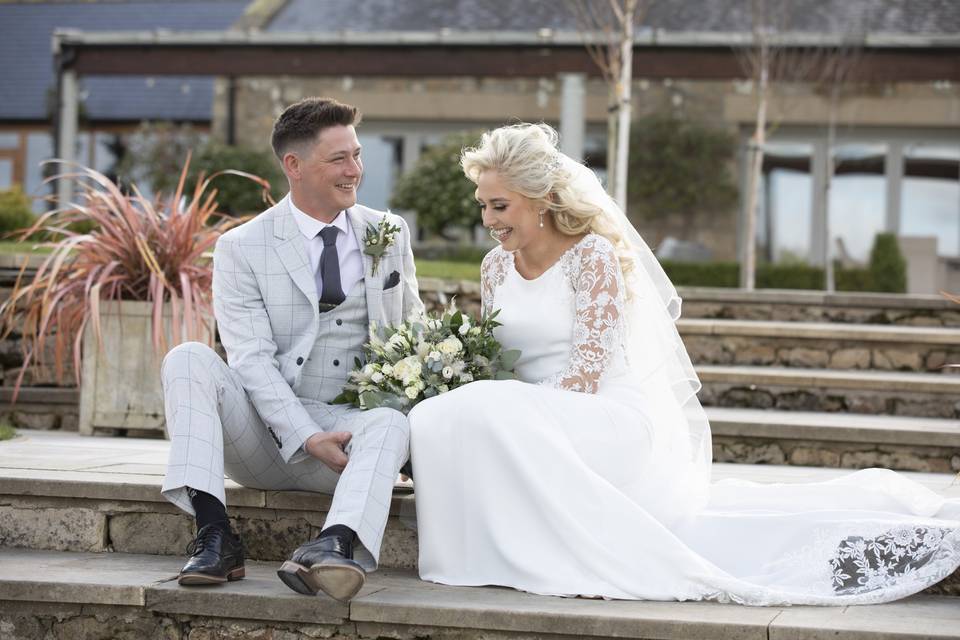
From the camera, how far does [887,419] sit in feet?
18.7

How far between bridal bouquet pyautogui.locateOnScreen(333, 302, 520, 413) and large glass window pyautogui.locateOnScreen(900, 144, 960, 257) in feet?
41.5

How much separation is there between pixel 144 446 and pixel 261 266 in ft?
5.82

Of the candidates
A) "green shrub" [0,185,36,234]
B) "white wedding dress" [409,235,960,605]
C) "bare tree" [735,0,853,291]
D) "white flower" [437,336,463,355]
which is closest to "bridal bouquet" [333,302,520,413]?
Result: "white flower" [437,336,463,355]

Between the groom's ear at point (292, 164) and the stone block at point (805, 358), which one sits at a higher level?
the groom's ear at point (292, 164)

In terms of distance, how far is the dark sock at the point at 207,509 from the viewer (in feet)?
11.1

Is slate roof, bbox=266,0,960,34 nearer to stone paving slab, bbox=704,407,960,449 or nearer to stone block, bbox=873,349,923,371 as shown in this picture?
stone block, bbox=873,349,923,371

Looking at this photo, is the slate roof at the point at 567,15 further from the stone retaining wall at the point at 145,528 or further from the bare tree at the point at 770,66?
the stone retaining wall at the point at 145,528

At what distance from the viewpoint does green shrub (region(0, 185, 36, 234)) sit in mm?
10781

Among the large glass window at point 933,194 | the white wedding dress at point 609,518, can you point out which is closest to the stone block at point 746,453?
the white wedding dress at point 609,518

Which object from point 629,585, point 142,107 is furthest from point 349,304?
point 142,107

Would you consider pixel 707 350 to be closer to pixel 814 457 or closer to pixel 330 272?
pixel 814 457

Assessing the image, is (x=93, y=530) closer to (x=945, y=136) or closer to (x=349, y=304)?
(x=349, y=304)

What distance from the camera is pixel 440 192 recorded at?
12.4m

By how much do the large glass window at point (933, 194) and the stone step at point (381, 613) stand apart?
1255 cm
